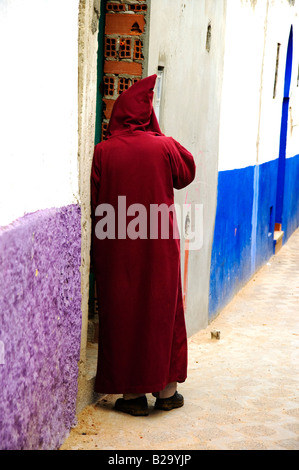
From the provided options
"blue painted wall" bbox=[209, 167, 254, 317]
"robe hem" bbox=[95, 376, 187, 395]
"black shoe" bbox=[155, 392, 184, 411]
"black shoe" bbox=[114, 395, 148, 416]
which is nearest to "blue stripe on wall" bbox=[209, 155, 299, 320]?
"blue painted wall" bbox=[209, 167, 254, 317]

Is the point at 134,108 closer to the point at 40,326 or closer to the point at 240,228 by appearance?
the point at 40,326

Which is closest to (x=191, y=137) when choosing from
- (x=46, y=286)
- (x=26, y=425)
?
(x=46, y=286)

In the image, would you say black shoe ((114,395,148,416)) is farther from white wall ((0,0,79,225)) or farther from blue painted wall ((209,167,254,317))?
blue painted wall ((209,167,254,317))

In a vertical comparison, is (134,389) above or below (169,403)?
above

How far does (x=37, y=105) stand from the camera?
3.44 meters

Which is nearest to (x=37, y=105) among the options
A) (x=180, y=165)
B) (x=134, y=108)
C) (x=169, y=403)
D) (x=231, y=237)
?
(x=134, y=108)

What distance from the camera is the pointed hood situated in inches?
172

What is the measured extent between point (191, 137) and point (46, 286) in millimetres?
3180

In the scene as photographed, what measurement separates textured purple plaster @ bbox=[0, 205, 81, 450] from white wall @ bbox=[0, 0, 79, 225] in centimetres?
12

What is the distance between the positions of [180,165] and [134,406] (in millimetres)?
1377

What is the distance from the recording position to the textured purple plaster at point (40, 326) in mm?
3070

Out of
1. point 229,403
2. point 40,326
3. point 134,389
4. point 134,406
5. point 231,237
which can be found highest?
point 40,326

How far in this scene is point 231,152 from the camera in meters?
8.38

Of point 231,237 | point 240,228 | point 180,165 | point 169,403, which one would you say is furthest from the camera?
point 240,228
